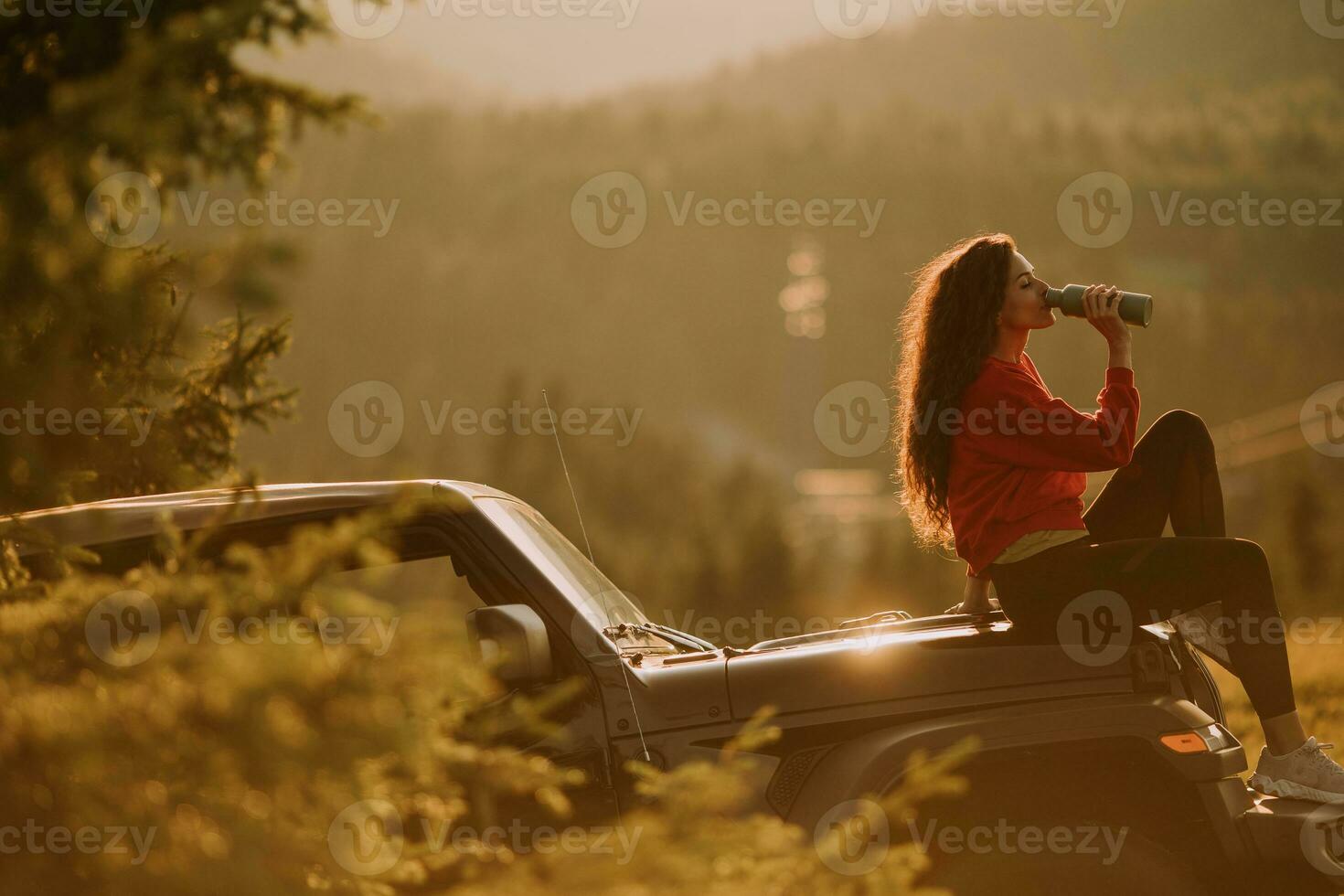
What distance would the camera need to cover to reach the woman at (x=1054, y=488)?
362 cm

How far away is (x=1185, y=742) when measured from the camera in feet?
10.9

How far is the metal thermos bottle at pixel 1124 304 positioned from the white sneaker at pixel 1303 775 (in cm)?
133

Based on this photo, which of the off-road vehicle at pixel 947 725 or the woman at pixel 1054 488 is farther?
the woman at pixel 1054 488

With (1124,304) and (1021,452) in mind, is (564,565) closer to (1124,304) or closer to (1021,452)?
(1021,452)

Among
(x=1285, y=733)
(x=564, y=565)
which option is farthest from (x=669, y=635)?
(x=1285, y=733)

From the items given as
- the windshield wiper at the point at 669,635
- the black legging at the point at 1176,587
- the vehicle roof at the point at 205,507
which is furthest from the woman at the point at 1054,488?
the vehicle roof at the point at 205,507

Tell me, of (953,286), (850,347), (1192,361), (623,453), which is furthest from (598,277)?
(953,286)

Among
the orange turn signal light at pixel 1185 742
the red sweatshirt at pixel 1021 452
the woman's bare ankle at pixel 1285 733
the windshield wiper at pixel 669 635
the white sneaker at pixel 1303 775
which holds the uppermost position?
the red sweatshirt at pixel 1021 452

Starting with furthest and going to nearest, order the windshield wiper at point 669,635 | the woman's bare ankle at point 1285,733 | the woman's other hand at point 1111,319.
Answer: the windshield wiper at point 669,635
the woman's other hand at point 1111,319
the woman's bare ankle at point 1285,733

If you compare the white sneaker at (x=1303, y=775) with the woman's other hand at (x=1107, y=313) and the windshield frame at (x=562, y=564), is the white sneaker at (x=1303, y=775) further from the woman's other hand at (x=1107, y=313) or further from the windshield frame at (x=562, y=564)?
the windshield frame at (x=562, y=564)

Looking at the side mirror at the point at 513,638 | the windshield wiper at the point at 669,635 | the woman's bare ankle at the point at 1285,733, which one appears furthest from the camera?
the windshield wiper at the point at 669,635

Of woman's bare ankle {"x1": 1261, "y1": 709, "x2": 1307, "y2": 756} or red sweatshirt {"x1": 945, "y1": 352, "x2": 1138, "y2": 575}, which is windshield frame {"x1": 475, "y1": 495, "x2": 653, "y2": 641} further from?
woman's bare ankle {"x1": 1261, "y1": 709, "x2": 1307, "y2": 756}

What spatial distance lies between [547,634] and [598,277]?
19371cm

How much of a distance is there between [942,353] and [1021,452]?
51cm
